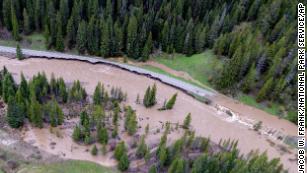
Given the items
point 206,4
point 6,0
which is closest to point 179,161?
point 206,4

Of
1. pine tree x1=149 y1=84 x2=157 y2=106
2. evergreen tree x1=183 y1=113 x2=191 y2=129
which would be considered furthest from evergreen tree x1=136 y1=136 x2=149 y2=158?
pine tree x1=149 y1=84 x2=157 y2=106

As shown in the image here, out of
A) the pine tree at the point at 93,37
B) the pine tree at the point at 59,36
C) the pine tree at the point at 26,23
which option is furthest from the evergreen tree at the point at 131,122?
the pine tree at the point at 26,23

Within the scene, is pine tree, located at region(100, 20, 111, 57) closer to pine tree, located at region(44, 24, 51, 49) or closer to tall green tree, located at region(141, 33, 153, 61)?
tall green tree, located at region(141, 33, 153, 61)

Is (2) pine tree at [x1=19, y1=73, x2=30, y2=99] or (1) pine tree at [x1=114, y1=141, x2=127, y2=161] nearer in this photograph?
(1) pine tree at [x1=114, y1=141, x2=127, y2=161]

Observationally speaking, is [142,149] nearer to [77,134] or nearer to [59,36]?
[77,134]

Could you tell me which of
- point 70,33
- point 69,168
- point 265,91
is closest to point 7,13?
point 70,33

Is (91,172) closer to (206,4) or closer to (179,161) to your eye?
(179,161)

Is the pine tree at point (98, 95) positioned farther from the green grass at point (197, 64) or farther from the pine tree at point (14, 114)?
the green grass at point (197, 64)
